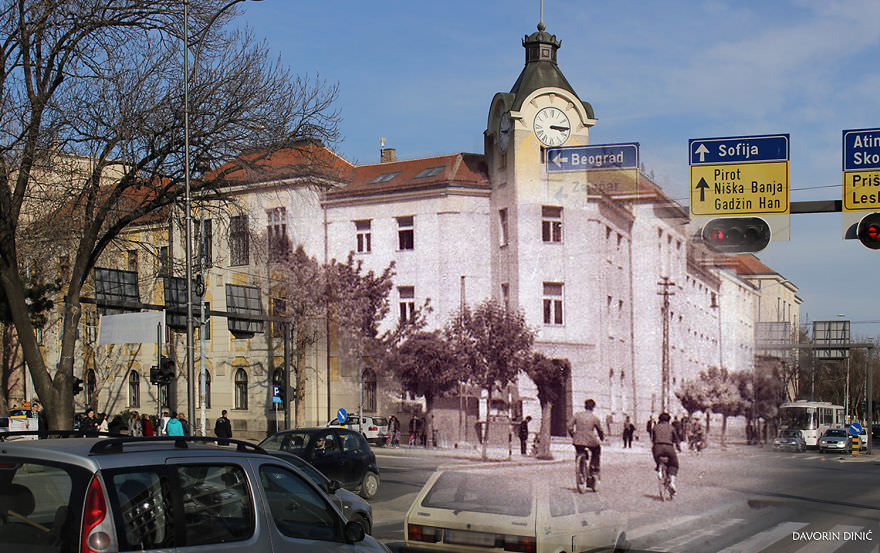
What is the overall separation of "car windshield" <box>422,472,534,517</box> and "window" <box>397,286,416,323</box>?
4.12ft

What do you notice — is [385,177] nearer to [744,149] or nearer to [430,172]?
[430,172]

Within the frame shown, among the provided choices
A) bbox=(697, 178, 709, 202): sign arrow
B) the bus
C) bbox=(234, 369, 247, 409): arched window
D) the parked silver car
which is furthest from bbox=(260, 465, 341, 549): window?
bbox=(234, 369, 247, 409): arched window

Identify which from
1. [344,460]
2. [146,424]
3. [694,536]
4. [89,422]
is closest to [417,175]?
[694,536]

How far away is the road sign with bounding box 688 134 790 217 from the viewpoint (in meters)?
7.43

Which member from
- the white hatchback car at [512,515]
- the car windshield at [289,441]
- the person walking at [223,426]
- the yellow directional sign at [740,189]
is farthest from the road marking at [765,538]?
the car windshield at [289,441]

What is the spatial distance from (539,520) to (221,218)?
841 cm

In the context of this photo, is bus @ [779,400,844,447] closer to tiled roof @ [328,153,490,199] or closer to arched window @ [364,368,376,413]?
tiled roof @ [328,153,490,199]

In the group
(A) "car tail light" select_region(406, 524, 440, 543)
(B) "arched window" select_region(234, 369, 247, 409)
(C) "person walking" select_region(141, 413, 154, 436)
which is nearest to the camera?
(A) "car tail light" select_region(406, 524, 440, 543)

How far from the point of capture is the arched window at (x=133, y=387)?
18.0m

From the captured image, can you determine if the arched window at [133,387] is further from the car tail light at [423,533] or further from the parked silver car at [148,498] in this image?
the parked silver car at [148,498]

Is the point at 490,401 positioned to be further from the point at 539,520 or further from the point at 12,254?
the point at 12,254

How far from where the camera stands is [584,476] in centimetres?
666

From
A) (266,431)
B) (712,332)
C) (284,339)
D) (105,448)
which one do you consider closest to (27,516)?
(105,448)

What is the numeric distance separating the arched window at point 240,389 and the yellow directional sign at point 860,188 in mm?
6464
